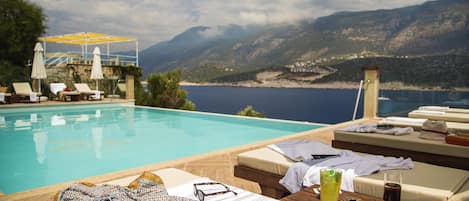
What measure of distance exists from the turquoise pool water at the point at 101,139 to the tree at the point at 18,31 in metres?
6.33

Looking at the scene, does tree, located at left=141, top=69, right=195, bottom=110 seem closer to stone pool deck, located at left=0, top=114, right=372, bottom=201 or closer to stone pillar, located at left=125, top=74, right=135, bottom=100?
stone pillar, located at left=125, top=74, right=135, bottom=100

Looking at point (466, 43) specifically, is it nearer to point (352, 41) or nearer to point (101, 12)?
point (352, 41)

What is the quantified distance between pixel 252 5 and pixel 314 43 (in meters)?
13.8

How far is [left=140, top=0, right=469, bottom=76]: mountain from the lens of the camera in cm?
2470

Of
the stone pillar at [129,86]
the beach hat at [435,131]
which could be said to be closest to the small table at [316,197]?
the beach hat at [435,131]

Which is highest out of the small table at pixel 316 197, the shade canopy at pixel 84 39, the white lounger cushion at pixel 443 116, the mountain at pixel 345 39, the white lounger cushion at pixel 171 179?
the mountain at pixel 345 39

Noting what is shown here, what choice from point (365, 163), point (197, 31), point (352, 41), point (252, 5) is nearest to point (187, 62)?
point (252, 5)

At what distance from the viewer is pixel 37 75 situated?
41.9ft

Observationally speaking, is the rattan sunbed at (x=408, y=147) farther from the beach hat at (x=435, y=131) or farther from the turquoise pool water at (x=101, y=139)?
the turquoise pool water at (x=101, y=139)

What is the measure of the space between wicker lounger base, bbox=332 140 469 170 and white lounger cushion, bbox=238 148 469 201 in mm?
802

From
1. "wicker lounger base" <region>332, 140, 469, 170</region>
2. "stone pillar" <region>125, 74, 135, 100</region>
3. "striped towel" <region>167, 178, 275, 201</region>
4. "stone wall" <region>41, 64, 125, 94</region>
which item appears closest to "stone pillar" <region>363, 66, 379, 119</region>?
"wicker lounger base" <region>332, 140, 469, 170</region>

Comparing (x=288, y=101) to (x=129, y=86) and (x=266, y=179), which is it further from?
(x=266, y=179)

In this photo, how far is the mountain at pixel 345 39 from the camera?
81.1ft

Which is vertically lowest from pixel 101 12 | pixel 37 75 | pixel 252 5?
pixel 37 75
